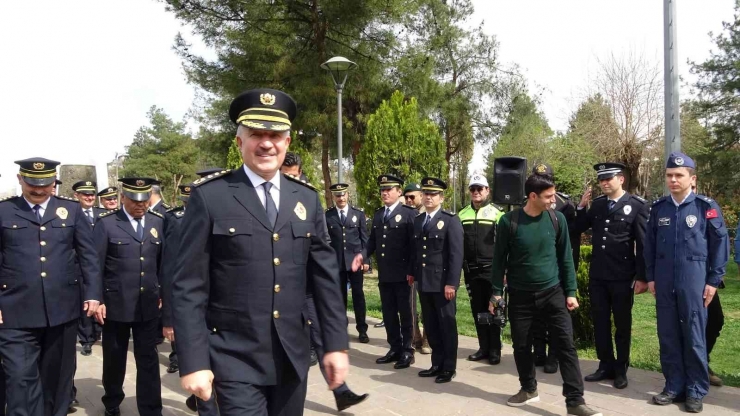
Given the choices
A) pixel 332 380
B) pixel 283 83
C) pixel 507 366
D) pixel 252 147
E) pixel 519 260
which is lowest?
pixel 507 366

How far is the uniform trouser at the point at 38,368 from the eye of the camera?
4477mm

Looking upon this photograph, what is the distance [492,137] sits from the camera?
33.5m

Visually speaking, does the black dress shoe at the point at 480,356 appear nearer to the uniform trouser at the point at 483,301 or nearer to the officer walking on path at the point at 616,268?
the uniform trouser at the point at 483,301

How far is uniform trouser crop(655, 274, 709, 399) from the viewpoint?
17.3ft

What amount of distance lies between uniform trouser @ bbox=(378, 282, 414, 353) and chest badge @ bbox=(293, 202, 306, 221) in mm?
4565

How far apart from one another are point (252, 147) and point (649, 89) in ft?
72.7

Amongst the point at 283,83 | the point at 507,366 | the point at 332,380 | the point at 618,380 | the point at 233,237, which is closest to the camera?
the point at 233,237

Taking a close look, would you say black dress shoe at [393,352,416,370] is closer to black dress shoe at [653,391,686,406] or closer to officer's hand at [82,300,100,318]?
black dress shoe at [653,391,686,406]

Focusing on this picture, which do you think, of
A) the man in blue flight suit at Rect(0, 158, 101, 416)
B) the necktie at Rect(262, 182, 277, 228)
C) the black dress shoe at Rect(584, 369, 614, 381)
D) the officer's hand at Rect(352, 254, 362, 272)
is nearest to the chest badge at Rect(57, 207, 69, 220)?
the man in blue flight suit at Rect(0, 158, 101, 416)

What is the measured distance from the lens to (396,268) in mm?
7367

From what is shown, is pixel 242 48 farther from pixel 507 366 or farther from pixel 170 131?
pixel 170 131

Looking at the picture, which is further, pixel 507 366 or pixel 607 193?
pixel 507 366

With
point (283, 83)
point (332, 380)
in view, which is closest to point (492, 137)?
point (283, 83)

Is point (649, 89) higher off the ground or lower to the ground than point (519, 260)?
higher
